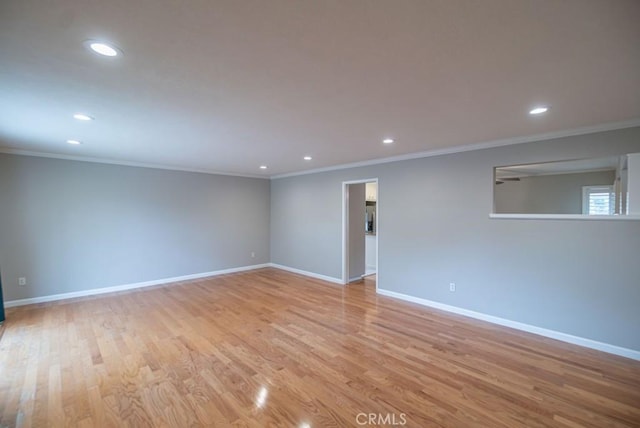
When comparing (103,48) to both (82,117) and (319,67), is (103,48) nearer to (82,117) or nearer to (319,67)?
(319,67)

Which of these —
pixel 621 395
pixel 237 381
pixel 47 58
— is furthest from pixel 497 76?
pixel 237 381

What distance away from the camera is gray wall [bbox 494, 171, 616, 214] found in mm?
5840

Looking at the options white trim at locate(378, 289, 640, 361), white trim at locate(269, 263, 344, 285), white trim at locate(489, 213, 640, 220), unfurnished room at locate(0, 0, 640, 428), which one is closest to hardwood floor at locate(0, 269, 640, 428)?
unfurnished room at locate(0, 0, 640, 428)

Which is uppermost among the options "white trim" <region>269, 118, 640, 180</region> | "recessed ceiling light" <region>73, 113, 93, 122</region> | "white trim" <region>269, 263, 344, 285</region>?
"recessed ceiling light" <region>73, 113, 93, 122</region>

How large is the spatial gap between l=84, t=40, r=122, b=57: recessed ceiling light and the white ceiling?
48 millimetres

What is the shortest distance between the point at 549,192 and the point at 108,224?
9.52m

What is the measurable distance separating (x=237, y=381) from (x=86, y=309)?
3.46m

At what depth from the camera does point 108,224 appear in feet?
17.0

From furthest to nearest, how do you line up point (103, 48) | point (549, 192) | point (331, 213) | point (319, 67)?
point (549, 192) → point (331, 213) → point (319, 67) → point (103, 48)

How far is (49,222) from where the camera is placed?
4.67 meters

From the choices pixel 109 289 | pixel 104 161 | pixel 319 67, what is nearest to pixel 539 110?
pixel 319 67

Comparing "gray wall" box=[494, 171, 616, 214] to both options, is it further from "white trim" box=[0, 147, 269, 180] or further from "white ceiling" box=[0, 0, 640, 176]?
"white trim" box=[0, 147, 269, 180]

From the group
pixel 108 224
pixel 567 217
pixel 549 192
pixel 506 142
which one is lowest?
pixel 108 224

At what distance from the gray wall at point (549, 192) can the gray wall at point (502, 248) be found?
2.14 metres
